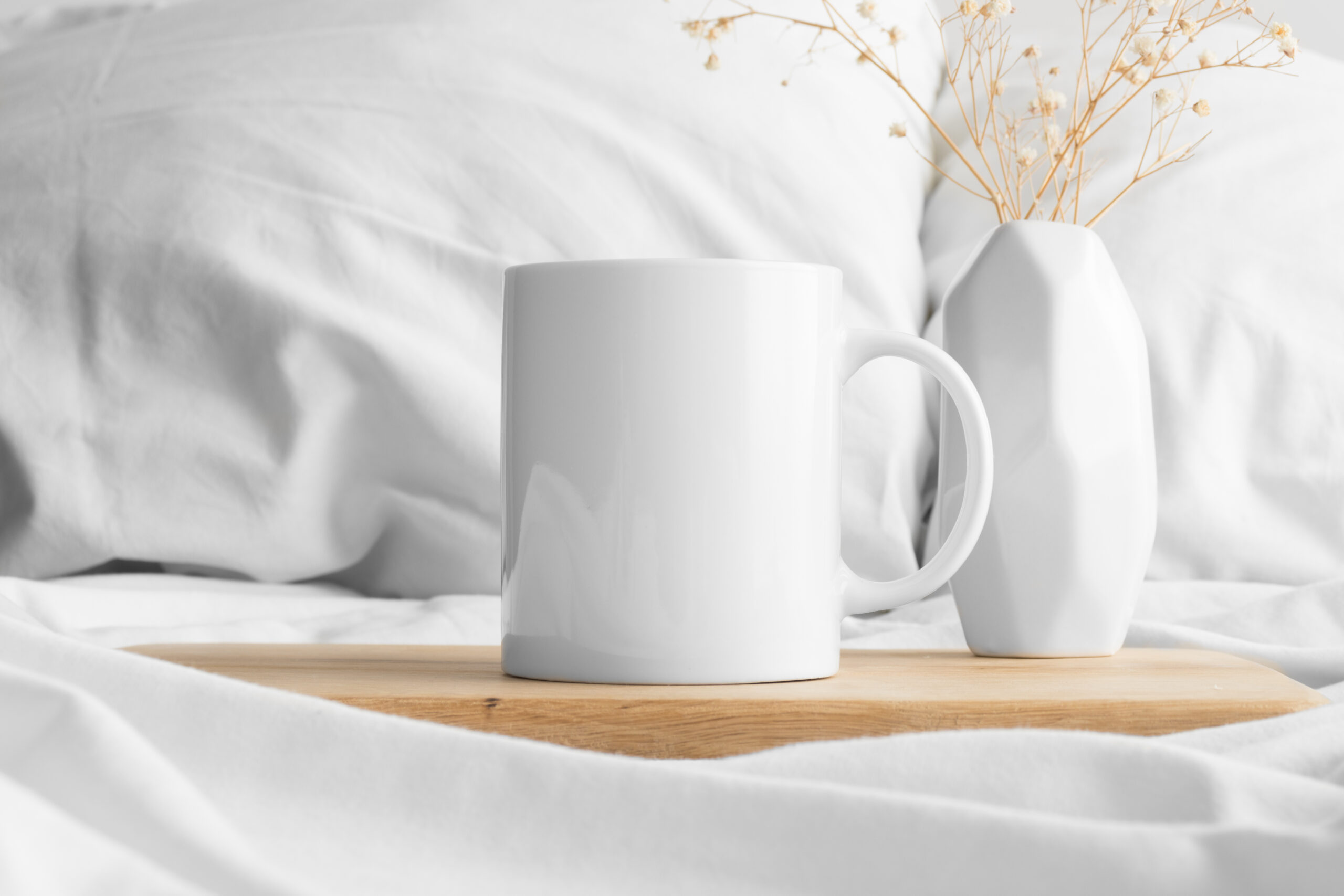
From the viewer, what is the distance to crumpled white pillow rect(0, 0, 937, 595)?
2.72 feet

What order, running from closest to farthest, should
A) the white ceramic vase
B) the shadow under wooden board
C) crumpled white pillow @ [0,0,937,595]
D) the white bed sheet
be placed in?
the white bed sheet
the shadow under wooden board
the white ceramic vase
crumpled white pillow @ [0,0,937,595]

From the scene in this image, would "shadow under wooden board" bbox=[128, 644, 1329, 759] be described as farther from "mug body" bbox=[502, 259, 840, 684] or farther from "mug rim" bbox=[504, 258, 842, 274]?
"mug rim" bbox=[504, 258, 842, 274]

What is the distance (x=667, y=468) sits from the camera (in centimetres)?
46

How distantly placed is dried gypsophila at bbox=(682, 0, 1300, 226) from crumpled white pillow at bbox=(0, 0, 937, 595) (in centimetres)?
9

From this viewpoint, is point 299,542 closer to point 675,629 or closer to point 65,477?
point 65,477

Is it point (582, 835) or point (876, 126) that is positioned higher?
point (876, 126)

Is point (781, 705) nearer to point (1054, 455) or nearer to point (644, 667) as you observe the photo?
point (644, 667)

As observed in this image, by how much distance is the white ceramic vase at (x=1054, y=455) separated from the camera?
1.92ft

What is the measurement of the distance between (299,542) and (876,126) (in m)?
0.52

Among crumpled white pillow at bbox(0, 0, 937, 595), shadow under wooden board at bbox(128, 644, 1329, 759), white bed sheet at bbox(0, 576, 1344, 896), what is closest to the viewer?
white bed sheet at bbox(0, 576, 1344, 896)

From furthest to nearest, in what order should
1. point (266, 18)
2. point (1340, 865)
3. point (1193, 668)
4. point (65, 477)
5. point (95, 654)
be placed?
1. point (266, 18)
2. point (65, 477)
3. point (1193, 668)
4. point (95, 654)
5. point (1340, 865)

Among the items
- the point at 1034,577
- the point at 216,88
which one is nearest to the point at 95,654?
the point at 1034,577

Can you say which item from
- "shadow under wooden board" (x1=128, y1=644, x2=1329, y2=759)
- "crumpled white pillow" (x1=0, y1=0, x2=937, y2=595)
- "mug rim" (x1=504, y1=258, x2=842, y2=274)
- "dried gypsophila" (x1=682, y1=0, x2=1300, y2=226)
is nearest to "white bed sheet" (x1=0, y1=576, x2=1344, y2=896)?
"shadow under wooden board" (x1=128, y1=644, x2=1329, y2=759)

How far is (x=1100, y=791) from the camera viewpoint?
32 cm
